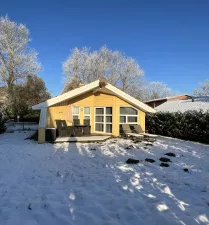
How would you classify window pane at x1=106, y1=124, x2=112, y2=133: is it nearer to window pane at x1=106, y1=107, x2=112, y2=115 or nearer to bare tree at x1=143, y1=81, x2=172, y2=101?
window pane at x1=106, y1=107, x2=112, y2=115

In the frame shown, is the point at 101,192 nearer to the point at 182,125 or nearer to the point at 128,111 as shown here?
the point at 128,111

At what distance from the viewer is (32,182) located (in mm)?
4508

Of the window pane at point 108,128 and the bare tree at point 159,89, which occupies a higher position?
the bare tree at point 159,89

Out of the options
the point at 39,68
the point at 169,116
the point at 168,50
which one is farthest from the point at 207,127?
the point at 39,68

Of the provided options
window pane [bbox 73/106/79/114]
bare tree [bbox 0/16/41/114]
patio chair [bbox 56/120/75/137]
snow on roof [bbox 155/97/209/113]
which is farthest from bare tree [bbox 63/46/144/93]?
patio chair [bbox 56/120/75/137]

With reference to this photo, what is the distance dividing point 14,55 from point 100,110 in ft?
56.4

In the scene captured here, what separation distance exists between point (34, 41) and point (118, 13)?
572 inches

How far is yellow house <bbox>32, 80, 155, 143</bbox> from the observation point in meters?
12.4

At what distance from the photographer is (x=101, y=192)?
3941 millimetres

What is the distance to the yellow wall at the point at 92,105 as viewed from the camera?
40.7 feet

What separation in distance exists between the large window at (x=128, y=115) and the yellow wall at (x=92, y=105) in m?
0.31

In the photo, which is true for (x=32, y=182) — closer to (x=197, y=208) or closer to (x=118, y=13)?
(x=197, y=208)

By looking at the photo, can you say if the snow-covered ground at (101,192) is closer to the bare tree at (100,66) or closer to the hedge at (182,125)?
the hedge at (182,125)

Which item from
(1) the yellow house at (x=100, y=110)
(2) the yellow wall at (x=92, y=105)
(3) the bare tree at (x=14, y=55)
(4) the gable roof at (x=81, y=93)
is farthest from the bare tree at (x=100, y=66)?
(4) the gable roof at (x=81, y=93)
